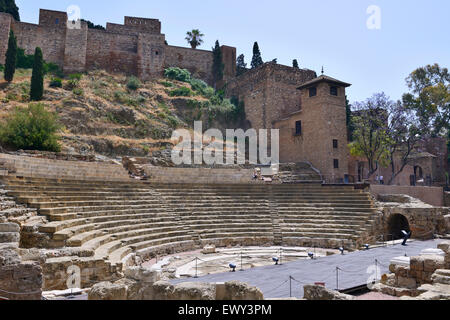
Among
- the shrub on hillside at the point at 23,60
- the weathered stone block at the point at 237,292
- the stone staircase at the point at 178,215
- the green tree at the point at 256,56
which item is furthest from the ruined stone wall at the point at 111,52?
the weathered stone block at the point at 237,292

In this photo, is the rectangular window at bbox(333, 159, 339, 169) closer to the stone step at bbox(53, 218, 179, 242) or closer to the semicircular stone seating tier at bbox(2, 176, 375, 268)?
the semicircular stone seating tier at bbox(2, 176, 375, 268)

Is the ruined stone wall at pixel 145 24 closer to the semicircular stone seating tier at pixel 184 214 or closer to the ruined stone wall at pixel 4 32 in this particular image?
the ruined stone wall at pixel 4 32

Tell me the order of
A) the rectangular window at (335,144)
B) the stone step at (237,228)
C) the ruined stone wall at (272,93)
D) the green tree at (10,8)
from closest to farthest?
the stone step at (237,228) → the rectangular window at (335,144) → the ruined stone wall at (272,93) → the green tree at (10,8)

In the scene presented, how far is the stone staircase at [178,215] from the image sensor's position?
424 inches

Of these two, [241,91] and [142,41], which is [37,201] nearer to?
[241,91]

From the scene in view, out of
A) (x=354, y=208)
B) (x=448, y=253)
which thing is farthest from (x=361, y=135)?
(x=448, y=253)

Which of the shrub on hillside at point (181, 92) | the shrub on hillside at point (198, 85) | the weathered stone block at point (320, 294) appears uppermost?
the shrub on hillside at point (198, 85)

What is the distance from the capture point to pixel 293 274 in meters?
9.94

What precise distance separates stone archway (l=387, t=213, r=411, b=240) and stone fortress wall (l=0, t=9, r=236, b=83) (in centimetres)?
3094

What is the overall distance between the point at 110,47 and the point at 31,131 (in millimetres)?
25788

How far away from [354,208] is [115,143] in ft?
57.7

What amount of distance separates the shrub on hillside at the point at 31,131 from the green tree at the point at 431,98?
30410 millimetres

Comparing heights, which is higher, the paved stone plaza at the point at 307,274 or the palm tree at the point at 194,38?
the palm tree at the point at 194,38
